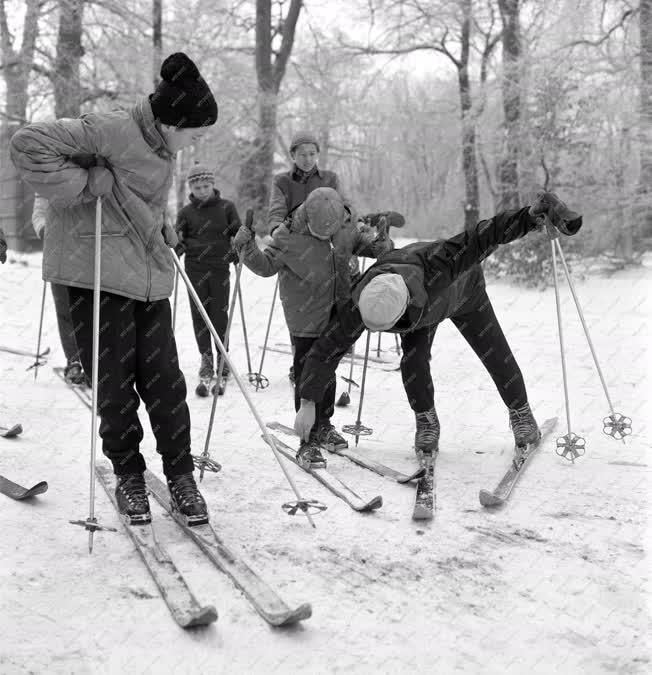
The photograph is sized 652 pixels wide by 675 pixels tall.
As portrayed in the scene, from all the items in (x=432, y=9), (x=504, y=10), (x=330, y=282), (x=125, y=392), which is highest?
(x=432, y=9)

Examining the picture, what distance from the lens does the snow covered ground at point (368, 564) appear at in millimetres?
2213

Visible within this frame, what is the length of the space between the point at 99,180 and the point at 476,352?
2.14m

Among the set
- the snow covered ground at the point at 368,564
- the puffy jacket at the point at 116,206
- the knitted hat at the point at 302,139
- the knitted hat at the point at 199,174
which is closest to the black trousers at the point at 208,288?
the knitted hat at the point at 199,174

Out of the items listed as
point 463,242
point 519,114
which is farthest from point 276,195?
point 519,114

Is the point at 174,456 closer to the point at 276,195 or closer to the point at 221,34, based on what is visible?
the point at 276,195

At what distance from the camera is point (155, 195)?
10.0 feet

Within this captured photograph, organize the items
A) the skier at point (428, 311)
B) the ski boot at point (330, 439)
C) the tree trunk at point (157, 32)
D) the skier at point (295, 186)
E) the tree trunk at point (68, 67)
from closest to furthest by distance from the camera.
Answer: the skier at point (428, 311), the ski boot at point (330, 439), the skier at point (295, 186), the tree trunk at point (68, 67), the tree trunk at point (157, 32)

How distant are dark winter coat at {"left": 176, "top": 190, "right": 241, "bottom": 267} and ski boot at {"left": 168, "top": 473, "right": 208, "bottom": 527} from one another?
3.24 metres

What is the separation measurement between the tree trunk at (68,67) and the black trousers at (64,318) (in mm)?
8115

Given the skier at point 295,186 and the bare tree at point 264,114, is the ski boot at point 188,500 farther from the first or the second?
the bare tree at point 264,114

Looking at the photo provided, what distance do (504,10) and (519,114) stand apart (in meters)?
2.64

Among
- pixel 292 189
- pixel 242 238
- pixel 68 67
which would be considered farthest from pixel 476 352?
pixel 68 67

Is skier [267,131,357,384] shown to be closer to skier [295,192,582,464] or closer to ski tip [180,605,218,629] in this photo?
skier [295,192,582,464]

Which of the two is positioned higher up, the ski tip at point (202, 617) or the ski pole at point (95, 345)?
the ski pole at point (95, 345)
